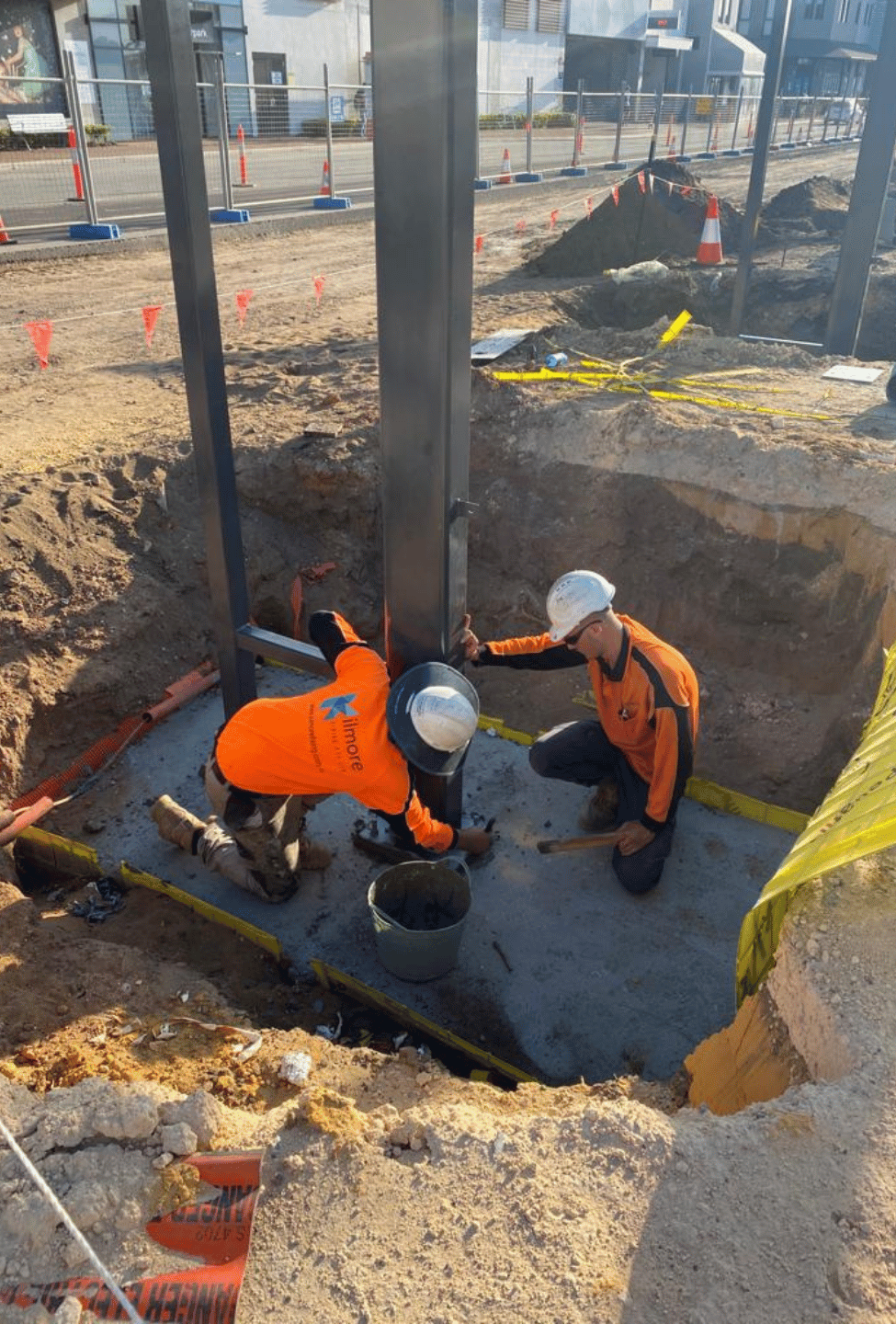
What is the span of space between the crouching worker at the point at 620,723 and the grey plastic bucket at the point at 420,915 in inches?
34.0

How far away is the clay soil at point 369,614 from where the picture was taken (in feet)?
7.01

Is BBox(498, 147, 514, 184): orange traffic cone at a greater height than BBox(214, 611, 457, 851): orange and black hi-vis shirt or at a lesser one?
greater

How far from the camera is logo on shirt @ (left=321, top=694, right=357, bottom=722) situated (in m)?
3.63

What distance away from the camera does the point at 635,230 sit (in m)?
13.9

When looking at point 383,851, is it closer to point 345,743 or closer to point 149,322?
point 345,743

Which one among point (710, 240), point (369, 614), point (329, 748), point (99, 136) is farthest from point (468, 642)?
point (99, 136)

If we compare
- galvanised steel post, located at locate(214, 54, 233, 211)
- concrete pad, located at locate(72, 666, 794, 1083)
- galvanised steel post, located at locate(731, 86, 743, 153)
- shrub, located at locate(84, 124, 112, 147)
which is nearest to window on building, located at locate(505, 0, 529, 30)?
galvanised steel post, located at locate(731, 86, 743, 153)

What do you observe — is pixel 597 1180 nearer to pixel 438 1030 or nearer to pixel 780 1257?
pixel 780 1257

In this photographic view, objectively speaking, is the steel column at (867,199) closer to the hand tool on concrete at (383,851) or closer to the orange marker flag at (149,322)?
the orange marker flag at (149,322)

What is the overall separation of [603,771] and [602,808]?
21 cm

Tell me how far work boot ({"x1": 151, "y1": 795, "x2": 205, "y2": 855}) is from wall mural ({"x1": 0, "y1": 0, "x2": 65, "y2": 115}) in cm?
2114

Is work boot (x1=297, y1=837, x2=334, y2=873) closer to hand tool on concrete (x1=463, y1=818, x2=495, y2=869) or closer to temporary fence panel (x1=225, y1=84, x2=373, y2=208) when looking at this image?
hand tool on concrete (x1=463, y1=818, x2=495, y2=869)

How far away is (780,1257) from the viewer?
2.02 meters

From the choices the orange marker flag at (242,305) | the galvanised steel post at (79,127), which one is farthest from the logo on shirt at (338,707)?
the galvanised steel post at (79,127)
